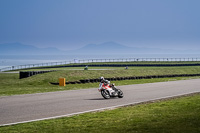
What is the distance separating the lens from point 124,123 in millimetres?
12539

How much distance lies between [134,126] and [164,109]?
4.43 metres

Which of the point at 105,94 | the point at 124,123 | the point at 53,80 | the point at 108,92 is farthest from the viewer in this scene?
the point at 53,80

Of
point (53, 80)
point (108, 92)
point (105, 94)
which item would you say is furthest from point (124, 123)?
point (53, 80)

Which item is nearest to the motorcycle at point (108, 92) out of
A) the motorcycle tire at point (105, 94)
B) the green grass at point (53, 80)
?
the motorcycle tire at point (105, 94)

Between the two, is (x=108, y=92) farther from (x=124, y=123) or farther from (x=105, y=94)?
(x=124, y=123)

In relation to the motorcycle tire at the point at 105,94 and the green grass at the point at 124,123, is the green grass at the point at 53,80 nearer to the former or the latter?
the motorcycle tire at the point at 105,94

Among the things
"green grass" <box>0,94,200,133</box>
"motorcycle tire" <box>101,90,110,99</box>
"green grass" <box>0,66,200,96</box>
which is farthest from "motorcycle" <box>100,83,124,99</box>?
"green grass" <box>0,66,200,96</box>

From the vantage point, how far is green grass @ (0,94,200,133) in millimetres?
11334

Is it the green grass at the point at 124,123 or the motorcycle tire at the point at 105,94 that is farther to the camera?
the motorcycle tire at the point at 105,94

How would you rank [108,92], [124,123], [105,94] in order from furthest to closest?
[108,92] → [105,94] → [124,123]

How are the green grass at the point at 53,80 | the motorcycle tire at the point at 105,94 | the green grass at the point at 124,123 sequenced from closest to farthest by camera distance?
the green grass at the point at 124,123 < the motorcycle tire at the point at 105,94 < the green grass at the point at 53,80

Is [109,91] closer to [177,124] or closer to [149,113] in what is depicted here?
[149,113]

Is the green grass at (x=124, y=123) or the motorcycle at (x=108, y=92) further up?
the motorcycle at (x=108, y=92)

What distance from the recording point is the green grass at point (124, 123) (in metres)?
11.3
